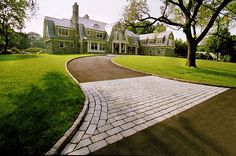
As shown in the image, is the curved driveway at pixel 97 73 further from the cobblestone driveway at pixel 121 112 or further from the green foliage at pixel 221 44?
the green foliage at pixel 221 44

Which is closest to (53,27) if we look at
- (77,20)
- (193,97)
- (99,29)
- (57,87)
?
(77,20)

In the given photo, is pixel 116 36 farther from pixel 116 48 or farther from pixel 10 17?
pixel 10 17

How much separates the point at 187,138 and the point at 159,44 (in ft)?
142

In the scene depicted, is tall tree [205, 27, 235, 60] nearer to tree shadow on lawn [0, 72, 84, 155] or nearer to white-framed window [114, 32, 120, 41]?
white-framed window [114, 32, 120, 41]

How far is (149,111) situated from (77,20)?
3418 centimetres

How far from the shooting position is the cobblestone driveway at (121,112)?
3305 millimetres

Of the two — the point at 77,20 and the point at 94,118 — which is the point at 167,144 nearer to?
the point at 94,118

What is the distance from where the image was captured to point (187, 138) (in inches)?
141

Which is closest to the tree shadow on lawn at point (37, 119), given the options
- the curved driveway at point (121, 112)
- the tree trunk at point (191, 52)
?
the curved driveway at point (121, 112)

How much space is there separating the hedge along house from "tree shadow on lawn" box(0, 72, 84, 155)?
41331 millimetres

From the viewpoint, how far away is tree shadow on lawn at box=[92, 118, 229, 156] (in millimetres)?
3029

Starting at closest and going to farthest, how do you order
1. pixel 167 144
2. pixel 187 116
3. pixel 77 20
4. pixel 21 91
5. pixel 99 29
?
pixel 167 144 < pixel 187 116 < pixel 21 91 < pixel 77 20 < pixel 99 29

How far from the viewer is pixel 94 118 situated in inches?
169

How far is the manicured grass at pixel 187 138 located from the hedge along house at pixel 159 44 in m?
40.9
